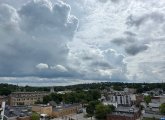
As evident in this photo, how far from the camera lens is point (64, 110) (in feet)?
327

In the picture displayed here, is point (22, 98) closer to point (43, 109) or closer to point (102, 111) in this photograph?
point (43, 109)

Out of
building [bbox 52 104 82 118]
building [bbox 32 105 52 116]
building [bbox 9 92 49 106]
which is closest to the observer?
building [bbox 32 105 52 116]

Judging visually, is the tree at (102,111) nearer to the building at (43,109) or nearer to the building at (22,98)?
the building at (43,109)

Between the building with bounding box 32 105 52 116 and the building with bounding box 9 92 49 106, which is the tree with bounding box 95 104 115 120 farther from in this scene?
the building with bounding box 9 92 49 106

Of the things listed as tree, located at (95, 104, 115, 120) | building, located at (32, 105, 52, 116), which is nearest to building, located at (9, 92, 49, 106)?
building, located at (32, 105, 52, 116)

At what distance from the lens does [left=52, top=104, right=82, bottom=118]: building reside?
95.4 m

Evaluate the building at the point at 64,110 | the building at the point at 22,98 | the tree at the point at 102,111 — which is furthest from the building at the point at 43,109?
the building at the point at 22,98

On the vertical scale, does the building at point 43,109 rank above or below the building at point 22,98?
below

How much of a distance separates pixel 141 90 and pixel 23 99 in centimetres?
9596

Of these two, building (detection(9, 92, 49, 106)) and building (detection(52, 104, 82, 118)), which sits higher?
building (detection(9, 92, 49, 106))

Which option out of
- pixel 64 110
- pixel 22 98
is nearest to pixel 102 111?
pixel 64 110

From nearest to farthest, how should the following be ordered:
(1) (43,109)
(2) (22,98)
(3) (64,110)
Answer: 1. (1) (43,109)
2. (3) (64,110)
3. (2) (22,98)

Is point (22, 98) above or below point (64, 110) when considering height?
above

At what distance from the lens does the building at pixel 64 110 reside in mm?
95406
